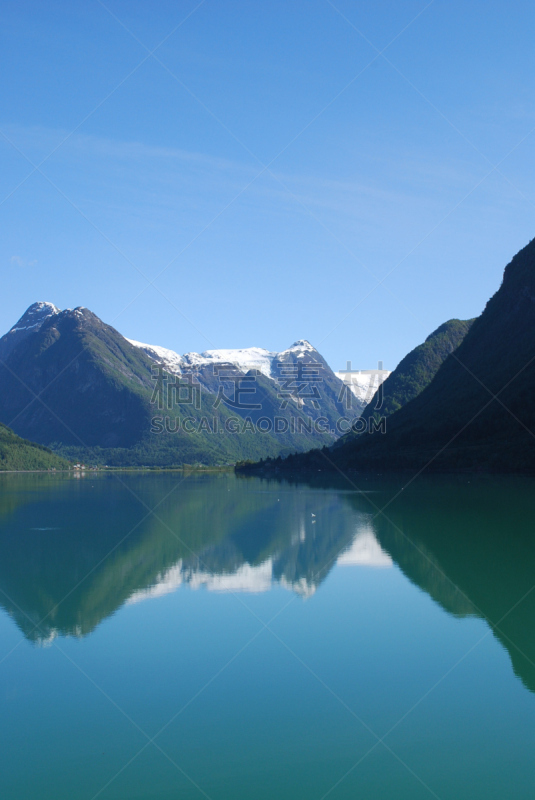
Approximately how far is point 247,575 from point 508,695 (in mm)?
14464

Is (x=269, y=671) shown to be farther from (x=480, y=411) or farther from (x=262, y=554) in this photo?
(x=480, y=411)

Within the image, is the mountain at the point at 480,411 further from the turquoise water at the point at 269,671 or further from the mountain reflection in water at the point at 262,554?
the turquoise water at the point at 269,671

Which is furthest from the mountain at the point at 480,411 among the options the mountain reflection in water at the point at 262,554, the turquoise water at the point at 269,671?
the turquoise water at the point at 269,671

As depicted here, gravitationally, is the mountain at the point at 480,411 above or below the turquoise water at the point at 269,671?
above

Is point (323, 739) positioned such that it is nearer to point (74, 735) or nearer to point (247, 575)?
point (74, 735)

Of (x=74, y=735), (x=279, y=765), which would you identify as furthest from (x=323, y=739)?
(x=74, y=735)

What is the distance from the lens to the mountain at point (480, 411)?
334 feet

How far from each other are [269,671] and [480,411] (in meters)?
105

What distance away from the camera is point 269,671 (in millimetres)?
15078

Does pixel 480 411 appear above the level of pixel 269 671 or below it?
above

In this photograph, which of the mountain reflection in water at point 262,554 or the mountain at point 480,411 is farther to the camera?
the mountain at point 480,411

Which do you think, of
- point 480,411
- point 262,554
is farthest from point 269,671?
point 480,411

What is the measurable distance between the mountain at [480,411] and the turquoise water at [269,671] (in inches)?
2846

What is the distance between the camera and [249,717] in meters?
12.4
